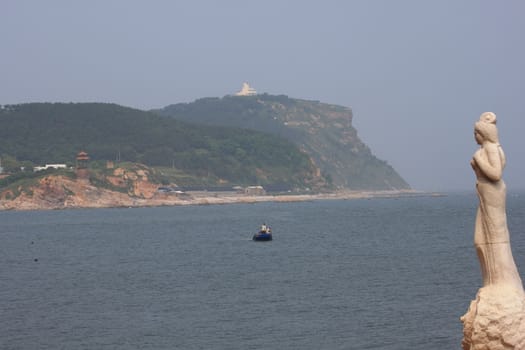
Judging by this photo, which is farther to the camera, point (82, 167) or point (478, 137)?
point (82, 167)

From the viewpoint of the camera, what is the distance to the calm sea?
31.6 meters

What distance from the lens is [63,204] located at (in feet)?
562

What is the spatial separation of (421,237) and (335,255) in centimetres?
1727

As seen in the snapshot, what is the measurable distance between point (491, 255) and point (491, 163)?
118 cm

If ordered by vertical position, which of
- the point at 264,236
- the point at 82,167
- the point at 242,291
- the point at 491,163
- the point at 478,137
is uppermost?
the point at 82,167

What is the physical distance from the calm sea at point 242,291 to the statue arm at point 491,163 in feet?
53.3

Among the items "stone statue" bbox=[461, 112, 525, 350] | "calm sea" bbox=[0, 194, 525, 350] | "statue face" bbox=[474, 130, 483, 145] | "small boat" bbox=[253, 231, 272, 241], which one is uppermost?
"statue face" bbox=[474, 130, 483, 145]

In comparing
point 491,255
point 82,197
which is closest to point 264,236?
point 491,255

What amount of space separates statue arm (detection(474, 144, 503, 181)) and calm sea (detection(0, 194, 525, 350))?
1624 cm

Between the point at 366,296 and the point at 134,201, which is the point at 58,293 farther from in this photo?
the point at 134,201

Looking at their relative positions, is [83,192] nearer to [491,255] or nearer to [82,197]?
[82,197]

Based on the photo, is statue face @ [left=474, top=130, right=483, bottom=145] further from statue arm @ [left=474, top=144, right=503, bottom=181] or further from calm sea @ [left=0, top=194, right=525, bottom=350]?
calm sea @ [left=0, top=194, right=525, bottom=350]

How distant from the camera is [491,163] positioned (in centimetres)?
1241

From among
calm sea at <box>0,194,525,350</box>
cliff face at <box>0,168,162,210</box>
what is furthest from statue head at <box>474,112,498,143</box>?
cliff face at <box>0,168,162,210</box>
